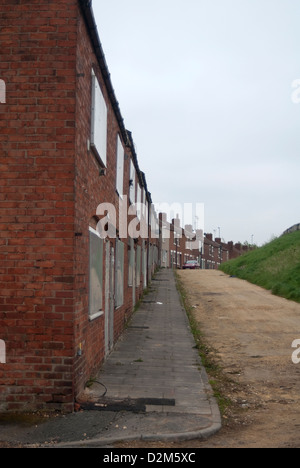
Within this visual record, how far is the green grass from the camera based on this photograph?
2520cm

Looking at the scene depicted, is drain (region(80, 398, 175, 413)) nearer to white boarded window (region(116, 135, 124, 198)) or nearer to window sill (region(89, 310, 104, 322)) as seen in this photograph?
window sill (region(89, 310, 104, 322))

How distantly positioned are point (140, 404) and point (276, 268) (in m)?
25.0

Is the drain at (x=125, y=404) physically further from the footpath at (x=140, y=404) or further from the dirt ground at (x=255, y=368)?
the dirt ground at (x=255, y=368)

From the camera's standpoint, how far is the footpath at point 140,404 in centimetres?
539

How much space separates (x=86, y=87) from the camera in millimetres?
7344

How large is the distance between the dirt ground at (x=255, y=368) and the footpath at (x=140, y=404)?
309mm

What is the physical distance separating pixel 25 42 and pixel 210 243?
261 feet

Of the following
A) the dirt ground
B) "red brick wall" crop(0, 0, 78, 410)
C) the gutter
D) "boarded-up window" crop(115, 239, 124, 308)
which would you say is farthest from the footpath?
the gutter

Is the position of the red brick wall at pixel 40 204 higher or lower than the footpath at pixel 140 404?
higher

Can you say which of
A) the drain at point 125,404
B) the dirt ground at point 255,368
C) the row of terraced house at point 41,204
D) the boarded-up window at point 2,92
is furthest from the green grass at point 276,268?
the boarded-up window at point 2,92

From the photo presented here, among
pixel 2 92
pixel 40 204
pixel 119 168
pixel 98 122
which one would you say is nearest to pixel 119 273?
pixel 119 168

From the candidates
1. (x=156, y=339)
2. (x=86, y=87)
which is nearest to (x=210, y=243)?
(x=156, y=339)

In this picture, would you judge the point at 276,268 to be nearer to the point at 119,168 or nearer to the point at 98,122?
the point at 119,168
